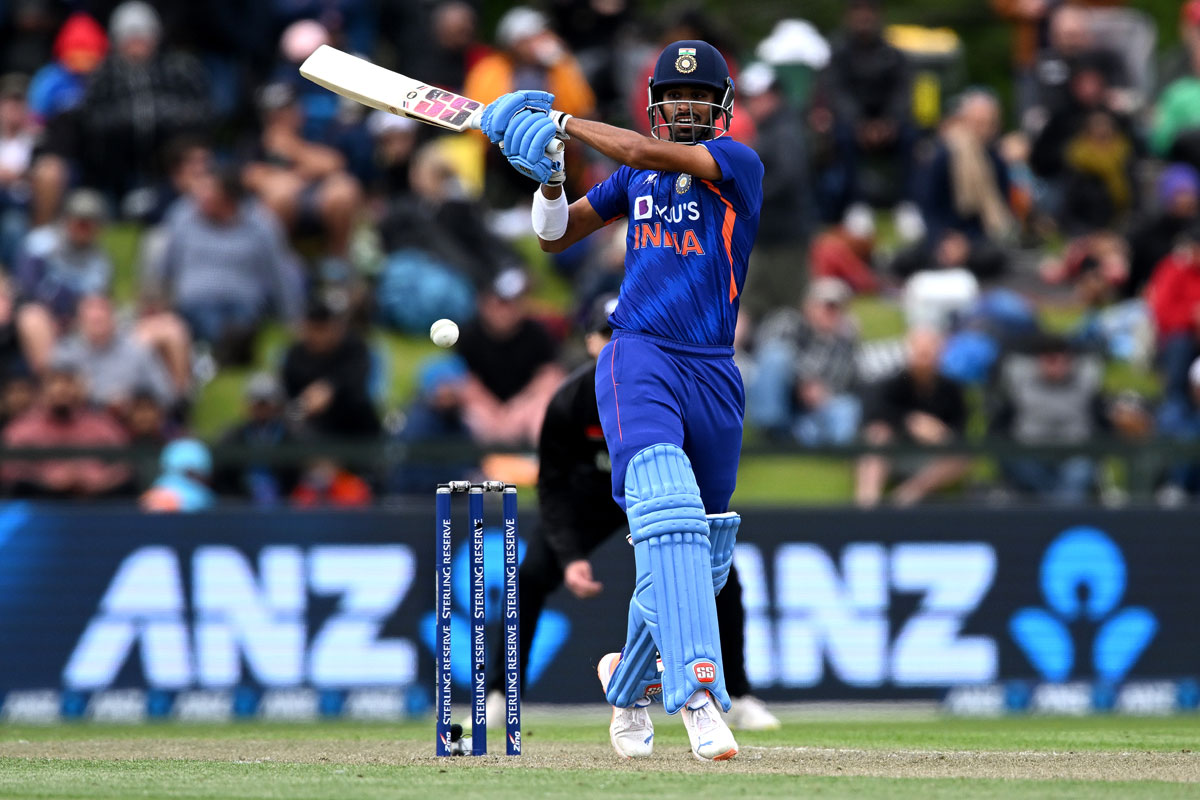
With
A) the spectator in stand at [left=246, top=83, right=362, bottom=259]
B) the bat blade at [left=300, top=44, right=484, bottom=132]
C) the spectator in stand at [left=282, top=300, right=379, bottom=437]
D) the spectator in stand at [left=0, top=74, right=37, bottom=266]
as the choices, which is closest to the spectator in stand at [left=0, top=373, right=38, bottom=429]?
the spectator in stand at [left=282, top=300, right=379, bottom=437]

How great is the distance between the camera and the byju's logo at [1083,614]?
37.8 ft

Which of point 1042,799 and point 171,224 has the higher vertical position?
point 171,224

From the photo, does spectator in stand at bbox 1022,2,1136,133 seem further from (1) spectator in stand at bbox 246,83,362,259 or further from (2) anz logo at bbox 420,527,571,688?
(2) anz logo at bbox 420,527,571,688

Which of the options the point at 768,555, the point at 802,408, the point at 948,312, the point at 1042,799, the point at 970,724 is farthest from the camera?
the point at 948,312

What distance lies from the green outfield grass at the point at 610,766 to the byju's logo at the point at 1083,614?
2119mm

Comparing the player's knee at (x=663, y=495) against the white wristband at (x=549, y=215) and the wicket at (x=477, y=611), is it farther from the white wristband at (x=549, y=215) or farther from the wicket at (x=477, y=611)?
the white wristband at (x=549, y=215)

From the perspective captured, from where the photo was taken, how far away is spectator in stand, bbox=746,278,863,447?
1325cm

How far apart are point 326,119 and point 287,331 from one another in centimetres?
233

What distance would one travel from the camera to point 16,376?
12531 millimetres

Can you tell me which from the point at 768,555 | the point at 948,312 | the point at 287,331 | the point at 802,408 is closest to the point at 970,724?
the point at 768,555

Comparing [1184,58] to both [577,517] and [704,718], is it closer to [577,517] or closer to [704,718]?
[577,517]

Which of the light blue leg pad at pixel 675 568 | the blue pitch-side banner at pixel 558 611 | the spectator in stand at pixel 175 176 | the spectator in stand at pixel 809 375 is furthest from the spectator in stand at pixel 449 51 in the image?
the light blue leg pad at pixel 675 568

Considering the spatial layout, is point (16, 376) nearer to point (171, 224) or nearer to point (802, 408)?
point (171, 224)

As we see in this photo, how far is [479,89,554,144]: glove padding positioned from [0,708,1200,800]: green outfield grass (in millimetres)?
2290
